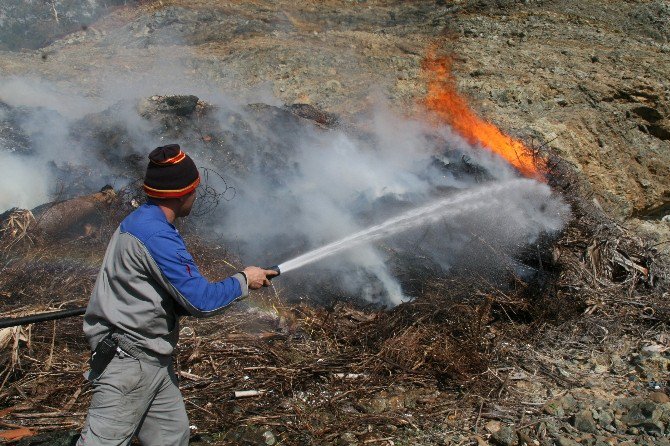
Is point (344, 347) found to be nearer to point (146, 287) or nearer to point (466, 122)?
point (146, 287)

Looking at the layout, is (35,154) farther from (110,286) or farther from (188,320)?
(110,286)

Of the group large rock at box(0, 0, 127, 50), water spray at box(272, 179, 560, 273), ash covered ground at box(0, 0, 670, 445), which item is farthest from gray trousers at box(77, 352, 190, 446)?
large rock at box(0, 0, 127, 50)

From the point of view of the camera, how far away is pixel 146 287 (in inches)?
107

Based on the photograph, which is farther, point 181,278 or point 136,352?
point 136,352

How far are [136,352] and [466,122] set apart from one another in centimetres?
963

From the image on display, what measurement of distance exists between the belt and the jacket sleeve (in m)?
0.32

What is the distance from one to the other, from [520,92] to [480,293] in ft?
25.3

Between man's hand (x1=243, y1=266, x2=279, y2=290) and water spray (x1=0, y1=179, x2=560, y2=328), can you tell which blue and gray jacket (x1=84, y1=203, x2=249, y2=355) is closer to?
man's hand (x1=243, y1=266, x2=279, y2=290)

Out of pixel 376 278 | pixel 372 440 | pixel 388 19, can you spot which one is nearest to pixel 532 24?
pixel 388 19

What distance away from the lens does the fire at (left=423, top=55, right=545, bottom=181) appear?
27.4ft

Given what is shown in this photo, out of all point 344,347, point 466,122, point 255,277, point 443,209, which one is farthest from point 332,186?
point 255,277

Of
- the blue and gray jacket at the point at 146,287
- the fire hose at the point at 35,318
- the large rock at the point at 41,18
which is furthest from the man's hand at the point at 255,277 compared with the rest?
the large rock at the point at 41,18

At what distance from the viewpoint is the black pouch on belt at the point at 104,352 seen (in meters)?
2.73

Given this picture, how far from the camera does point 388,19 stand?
16.6m
